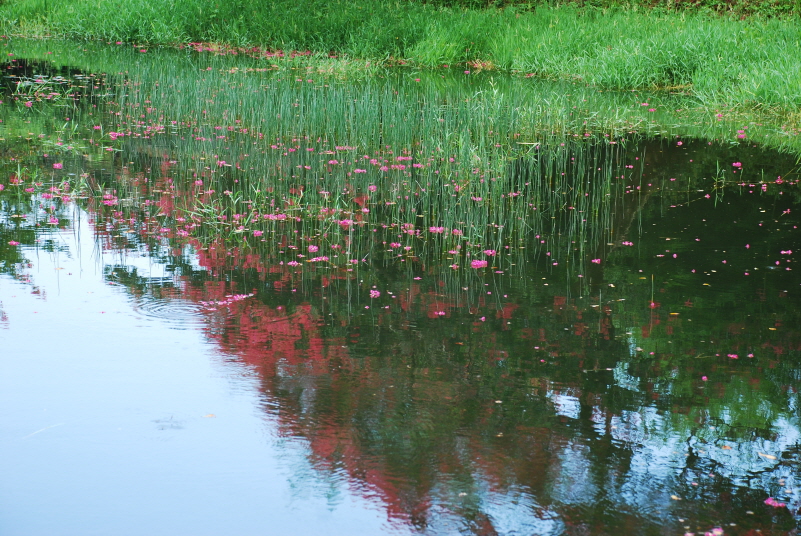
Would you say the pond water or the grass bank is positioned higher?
the grass bank

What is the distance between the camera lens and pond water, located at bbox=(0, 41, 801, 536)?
2967 mm

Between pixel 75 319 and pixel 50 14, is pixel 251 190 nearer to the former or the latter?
pixel 75 319

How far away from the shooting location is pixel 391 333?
4.42 meters

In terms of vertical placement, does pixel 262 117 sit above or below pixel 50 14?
below

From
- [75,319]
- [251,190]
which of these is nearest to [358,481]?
[75,319]

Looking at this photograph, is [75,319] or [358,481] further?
[75,319]

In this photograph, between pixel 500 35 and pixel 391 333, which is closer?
pixel 391 333

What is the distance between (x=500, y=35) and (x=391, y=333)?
1465 cm

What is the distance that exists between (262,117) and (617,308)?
6083 mm

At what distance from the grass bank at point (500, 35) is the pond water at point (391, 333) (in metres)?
4.95

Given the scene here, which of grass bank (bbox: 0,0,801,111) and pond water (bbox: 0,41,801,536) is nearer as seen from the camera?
pond water (bbox: 0,41,801,536)

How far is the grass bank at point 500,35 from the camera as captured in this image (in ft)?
44.2

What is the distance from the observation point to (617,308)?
4.91 m

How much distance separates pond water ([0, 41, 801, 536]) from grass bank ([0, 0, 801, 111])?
4.95m
